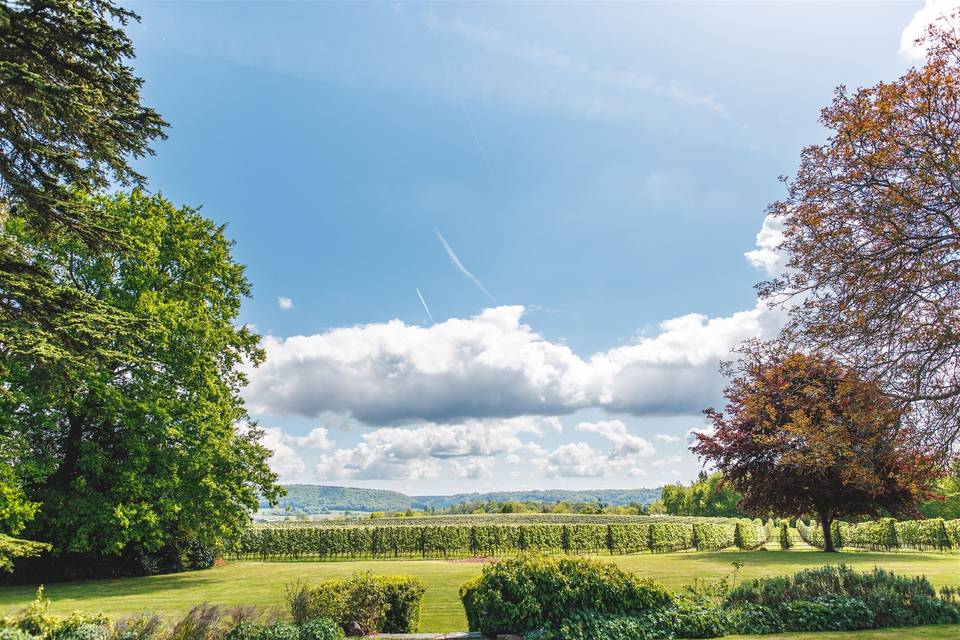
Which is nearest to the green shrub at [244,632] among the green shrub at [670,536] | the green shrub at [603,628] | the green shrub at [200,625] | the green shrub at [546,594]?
the green shrub at [200,625]

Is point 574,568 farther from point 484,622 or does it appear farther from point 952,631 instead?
point 952,631

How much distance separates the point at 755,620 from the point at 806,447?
413 cm

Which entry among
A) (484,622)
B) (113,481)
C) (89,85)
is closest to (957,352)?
(484,622)

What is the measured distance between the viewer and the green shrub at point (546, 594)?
8781mm

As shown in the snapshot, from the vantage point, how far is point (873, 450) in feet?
37.0

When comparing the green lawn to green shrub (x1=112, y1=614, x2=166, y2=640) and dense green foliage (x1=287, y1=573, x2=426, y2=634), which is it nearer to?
dense green foliage (x1=287, y1=573, x2=426, y2=634)

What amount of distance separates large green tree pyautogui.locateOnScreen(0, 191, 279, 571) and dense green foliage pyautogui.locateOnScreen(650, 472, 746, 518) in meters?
50.3

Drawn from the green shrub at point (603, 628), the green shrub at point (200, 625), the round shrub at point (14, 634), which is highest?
the round shrub at point (14, 634)

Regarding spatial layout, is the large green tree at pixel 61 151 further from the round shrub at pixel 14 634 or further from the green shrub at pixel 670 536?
the green shrub at pixel 670 536

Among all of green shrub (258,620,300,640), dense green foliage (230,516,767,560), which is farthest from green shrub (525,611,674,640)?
dense green foliage (230,516,767,560)

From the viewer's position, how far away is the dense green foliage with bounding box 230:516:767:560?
3344 centimetres

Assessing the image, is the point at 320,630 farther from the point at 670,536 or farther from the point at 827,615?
the point at 670,536

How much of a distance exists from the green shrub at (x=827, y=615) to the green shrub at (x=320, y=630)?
7.61 m

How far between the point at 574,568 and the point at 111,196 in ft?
72.3
